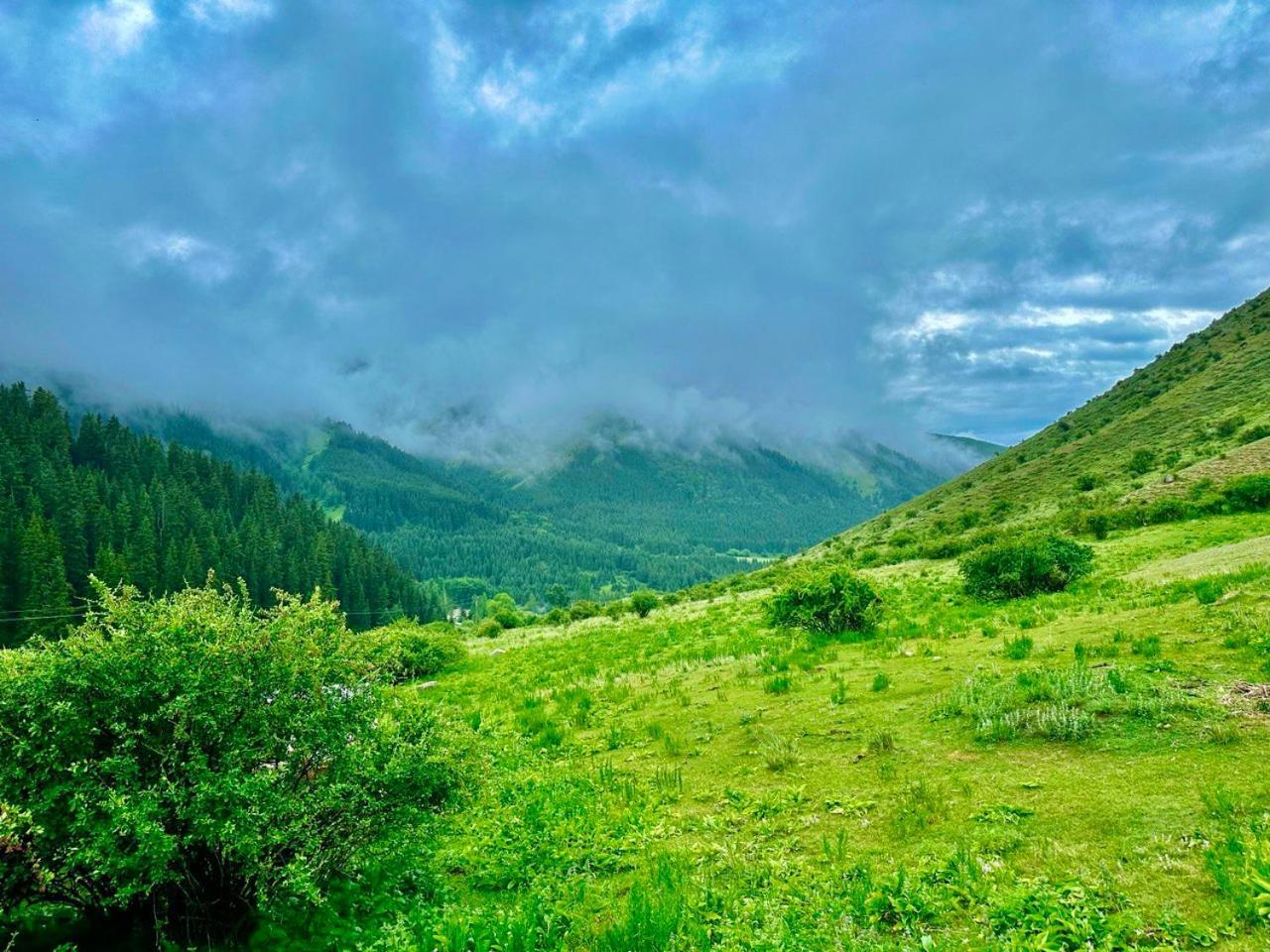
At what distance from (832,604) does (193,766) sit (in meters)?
22.2

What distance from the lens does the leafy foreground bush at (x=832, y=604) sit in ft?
80.3

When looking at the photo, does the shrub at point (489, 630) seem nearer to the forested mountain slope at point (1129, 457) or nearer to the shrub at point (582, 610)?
the shrub at point (582, 610)

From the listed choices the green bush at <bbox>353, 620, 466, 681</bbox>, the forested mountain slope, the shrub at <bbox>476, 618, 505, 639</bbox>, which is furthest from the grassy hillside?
the shrub at <bbox>476, 618, 505, 639</bbox>

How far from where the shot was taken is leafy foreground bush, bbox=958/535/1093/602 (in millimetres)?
25422

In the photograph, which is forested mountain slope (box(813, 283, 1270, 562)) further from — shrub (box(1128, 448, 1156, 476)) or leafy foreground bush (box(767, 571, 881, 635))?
leafy foreground bush (box(767, 571, 881, 635))

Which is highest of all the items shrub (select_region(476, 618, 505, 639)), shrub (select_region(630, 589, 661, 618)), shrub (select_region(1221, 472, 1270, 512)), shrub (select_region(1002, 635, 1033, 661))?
shrub (select_region(1221, 472, 1270, 512))

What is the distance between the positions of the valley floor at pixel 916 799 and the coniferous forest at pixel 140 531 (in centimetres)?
7169

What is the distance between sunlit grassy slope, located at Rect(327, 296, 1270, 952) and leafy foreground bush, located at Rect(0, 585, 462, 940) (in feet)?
6.08

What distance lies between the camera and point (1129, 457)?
50594 mm

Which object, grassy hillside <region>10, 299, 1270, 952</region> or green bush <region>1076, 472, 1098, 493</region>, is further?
green bush <region>1076, 472, 1098, 493</region>

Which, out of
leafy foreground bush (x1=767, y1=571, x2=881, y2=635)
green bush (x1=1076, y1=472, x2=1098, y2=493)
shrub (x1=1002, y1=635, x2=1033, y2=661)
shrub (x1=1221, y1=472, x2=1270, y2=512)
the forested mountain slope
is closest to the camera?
shrub (x1=1002, y1=635, x2=1033, y2=661)

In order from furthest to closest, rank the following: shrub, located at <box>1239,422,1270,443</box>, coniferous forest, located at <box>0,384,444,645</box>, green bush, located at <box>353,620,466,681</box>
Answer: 1. coniferous forest, located at <box>0,384,444,645</box>
2. shrub, located at <box>1239,422,1270,443</box>
3. green bush, located at <box>353,620,466,681</box>

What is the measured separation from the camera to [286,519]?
519 ft

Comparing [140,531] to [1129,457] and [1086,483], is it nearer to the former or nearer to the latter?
[1086,483]
